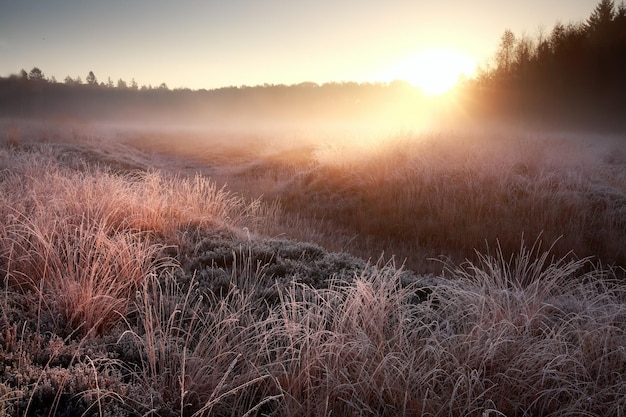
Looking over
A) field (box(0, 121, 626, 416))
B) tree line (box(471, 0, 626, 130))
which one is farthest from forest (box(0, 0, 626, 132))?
field (box(0, 121, 626, 416))

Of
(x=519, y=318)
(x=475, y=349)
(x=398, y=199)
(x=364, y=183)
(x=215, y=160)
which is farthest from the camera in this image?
(x=215, y=160)

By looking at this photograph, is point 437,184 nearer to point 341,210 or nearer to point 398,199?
point 398,199

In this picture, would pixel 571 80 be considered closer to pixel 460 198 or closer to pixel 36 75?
pixel 460 198

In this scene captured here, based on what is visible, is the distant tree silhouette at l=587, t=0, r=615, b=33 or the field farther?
the distant tree silhouette at l=587, t=0, r=615, b=33

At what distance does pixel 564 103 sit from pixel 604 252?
31.1 m

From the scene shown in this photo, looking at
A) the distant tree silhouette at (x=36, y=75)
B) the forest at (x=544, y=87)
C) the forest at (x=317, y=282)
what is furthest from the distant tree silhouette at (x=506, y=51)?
the distant tree silhouette at (x=36, y=75)

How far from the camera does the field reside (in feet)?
7.95

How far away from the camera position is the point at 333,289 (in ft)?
13.8

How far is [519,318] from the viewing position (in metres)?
3.38

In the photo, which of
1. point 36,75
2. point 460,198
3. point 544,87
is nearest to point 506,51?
point 544,87

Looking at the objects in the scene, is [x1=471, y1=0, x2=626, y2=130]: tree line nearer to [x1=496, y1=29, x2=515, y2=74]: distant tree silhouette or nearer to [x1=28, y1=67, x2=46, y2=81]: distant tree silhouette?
[x1=496, y1=29, x2=515, y2=74]: distant tree silhouette

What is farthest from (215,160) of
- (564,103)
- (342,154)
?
(564,103)

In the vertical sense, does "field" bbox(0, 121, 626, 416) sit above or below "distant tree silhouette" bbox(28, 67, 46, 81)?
below

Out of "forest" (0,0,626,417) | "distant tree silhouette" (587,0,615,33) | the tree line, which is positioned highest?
"distant tree silhouette" (587,0,615,33)
